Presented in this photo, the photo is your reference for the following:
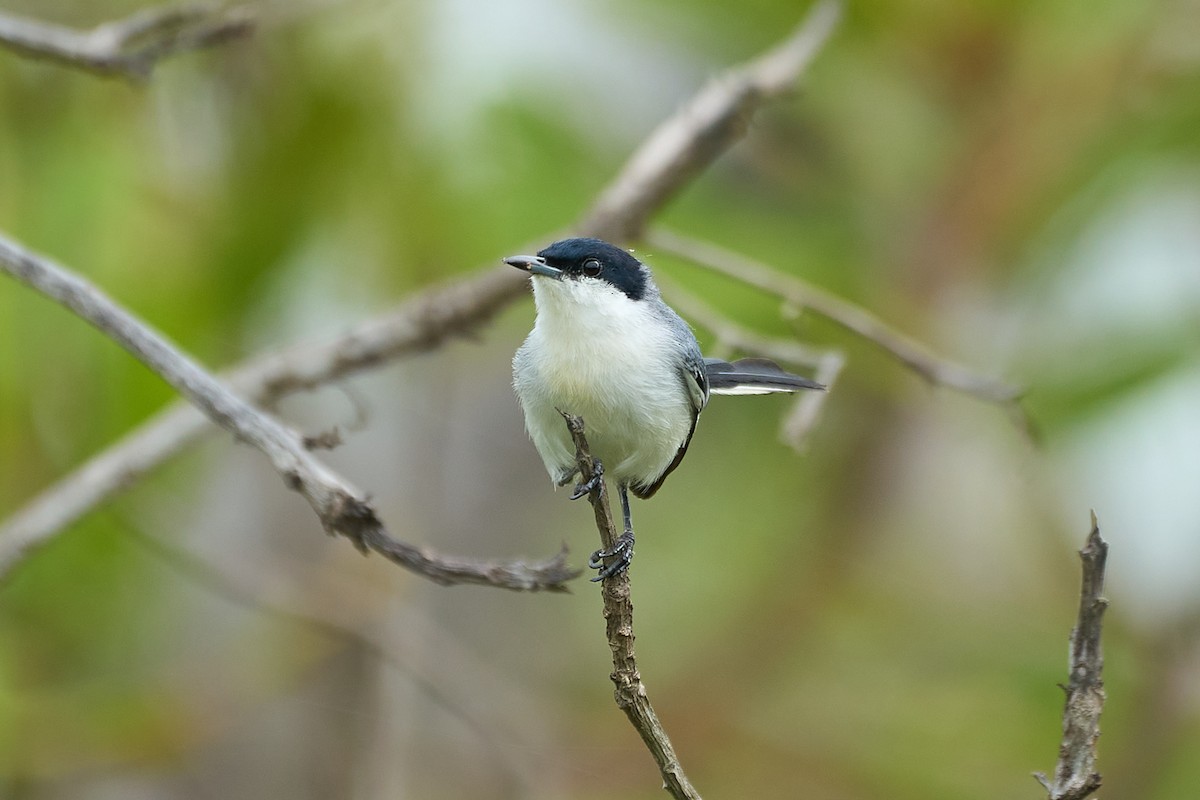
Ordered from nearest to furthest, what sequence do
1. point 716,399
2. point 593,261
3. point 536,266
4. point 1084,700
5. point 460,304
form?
1. point 1084,700
2. point 536,266
3. point 593,261
4. point 460,304
5. point 716,399

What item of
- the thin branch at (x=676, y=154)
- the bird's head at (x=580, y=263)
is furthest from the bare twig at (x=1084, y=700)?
the thin branch at (x=676, y=154)

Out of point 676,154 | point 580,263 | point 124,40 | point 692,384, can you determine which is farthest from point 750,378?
point 124,40

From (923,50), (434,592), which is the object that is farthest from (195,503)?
(923,50)

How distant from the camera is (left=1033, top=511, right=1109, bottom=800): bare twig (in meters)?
1.34

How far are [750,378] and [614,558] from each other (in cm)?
66

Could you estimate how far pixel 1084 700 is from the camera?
137cm

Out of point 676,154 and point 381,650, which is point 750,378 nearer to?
point 676,154

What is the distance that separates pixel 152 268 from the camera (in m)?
3.34

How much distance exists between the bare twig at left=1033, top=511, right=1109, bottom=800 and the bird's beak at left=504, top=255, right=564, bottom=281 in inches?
40.3

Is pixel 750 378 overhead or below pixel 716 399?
below

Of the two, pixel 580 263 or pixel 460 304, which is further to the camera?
pixel 460 304

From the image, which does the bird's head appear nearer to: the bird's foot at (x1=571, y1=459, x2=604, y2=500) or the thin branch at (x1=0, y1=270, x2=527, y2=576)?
the bird's foot at (x1=571, y1=459, x2=604, y2=500)

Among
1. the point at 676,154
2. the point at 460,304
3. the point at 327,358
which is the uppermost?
the point at 676,154

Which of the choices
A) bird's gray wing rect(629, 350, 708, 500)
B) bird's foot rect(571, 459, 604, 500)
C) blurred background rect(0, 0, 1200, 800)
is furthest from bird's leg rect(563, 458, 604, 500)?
blurred background rect(0, 0, 1200, 800)
